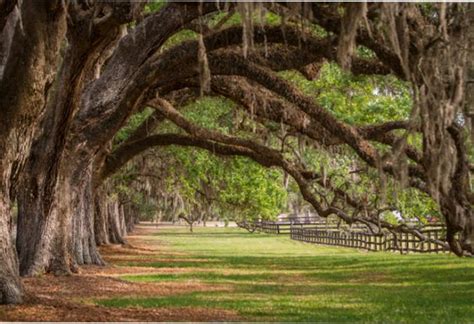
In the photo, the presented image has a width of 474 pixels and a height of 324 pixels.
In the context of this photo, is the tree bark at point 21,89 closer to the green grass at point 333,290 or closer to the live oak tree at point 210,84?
the live oak tree at point 210,84

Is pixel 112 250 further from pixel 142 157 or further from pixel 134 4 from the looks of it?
pixel 134 4

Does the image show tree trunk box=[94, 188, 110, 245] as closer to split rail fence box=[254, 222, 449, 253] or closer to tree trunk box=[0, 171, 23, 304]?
split rail fence box=[254, 222, 449, 253]

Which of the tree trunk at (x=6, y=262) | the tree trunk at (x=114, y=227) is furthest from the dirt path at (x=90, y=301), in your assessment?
the tree trunk at (x=114, y=227)

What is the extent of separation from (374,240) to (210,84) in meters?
26.4

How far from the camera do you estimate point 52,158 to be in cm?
1555

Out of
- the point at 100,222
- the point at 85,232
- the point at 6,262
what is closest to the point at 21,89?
the point at 6,262

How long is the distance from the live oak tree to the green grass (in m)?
1.62

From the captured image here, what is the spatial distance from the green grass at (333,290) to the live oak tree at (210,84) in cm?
162

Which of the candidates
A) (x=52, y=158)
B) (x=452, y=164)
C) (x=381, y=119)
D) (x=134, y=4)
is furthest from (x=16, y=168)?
(x=381, y=119)

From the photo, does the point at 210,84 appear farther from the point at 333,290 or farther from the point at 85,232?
the point at 85,232

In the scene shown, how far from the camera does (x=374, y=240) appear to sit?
3791 centimetres

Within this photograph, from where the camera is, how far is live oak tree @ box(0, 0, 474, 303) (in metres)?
8.23

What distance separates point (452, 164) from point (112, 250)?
89.1ft

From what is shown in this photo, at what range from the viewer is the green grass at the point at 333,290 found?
12.9m
